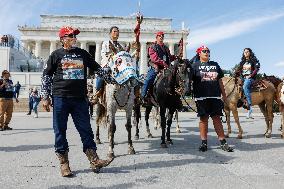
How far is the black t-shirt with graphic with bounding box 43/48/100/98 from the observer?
5.88 metres

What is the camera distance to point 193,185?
5.00 m

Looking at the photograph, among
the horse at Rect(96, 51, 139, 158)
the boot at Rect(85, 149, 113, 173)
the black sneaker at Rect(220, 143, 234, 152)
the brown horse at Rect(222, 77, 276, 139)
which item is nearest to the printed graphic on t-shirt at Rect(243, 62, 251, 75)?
the brown horse at Rect(222, 77, 276, 139)

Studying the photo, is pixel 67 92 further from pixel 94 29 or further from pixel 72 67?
pixel 94 29

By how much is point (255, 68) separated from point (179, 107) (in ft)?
11.0

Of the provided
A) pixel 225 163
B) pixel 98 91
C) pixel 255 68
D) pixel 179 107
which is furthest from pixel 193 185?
pixel 255 68

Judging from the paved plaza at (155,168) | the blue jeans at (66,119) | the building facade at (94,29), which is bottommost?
the paved plaza at (155,168)

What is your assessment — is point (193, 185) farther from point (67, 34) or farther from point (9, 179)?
point (67, 34)

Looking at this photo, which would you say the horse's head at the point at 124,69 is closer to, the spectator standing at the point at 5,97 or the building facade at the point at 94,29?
the spectator standing at the point at 5,97

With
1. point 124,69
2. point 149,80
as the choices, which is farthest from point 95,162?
point 149,80

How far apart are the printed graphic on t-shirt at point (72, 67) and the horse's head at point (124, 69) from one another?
990 millimetres

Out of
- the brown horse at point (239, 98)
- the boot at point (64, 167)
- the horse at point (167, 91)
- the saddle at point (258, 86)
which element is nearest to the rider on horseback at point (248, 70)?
the saddle at point (258, 86)

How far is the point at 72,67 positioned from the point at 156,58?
3.71m

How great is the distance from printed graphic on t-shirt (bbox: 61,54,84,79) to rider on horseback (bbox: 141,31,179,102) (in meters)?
3.43

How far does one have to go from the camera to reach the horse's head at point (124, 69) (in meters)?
6.73
